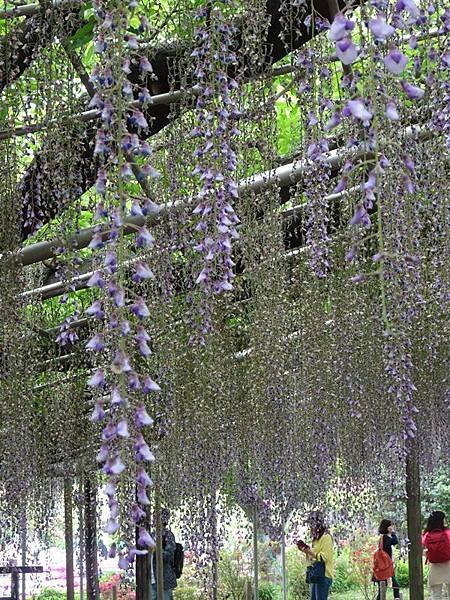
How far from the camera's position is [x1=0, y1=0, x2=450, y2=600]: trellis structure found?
1.80m

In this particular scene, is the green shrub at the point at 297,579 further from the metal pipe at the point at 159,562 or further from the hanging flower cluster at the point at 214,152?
the hanging flower cluster at the point at 214,152

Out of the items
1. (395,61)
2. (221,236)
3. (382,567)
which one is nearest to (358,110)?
(395,61)

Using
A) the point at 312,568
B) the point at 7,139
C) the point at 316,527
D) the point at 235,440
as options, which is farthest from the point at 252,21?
the point at 312,568

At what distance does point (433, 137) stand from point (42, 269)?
2734mm

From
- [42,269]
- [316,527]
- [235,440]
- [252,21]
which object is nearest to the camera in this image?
[252,21]

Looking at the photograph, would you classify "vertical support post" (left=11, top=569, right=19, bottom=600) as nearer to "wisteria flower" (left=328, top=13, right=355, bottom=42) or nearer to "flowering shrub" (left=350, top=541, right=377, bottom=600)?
"flowering shrub" (left=350, top=541, right=377, bottom=600)

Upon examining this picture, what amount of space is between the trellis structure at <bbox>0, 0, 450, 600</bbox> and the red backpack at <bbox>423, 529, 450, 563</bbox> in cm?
179

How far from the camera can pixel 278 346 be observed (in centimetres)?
507

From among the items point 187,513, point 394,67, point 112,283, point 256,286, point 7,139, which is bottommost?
point 187,513

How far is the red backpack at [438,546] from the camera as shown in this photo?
933 cm

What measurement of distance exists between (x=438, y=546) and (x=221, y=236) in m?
7.41

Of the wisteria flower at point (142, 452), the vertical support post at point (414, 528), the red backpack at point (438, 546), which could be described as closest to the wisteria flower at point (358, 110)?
the wisteria flower at point (142, 452)

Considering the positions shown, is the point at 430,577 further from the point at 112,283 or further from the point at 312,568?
the point at 112,283

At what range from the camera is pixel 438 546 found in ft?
30.6
